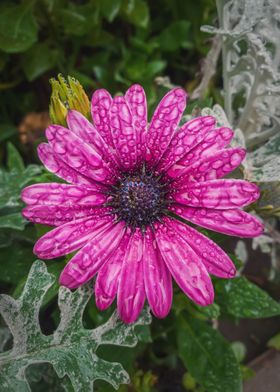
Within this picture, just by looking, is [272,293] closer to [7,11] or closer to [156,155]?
[156,155]

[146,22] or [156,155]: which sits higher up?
[146,22]

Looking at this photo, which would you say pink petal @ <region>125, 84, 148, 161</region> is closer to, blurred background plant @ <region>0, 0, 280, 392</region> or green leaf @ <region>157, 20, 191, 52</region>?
blurred background plant @ <region>0, 0, 280, 392</region>

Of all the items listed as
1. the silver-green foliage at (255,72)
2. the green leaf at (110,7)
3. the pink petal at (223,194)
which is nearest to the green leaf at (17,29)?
the green leaf at (110,7)

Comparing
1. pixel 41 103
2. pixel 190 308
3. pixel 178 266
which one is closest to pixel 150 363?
pixel 190 308

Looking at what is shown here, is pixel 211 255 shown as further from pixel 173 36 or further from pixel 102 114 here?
pixel 173 36

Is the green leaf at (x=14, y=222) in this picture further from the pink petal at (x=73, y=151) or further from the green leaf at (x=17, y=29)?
the green leaf at (x=17, y=29)

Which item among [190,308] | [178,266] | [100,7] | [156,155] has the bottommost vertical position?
[190,308]
